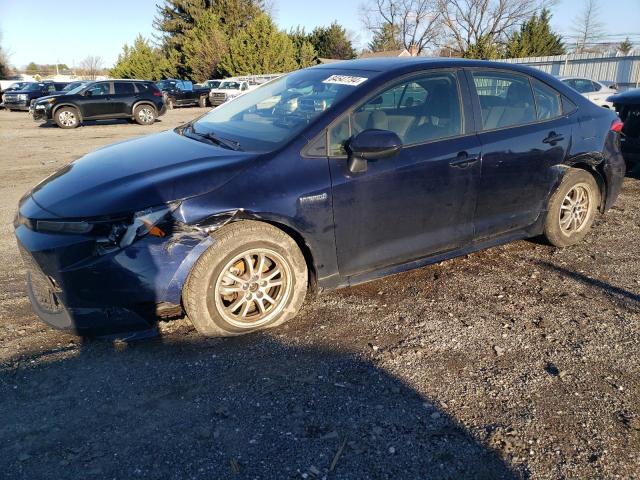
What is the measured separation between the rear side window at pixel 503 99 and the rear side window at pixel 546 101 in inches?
2.8

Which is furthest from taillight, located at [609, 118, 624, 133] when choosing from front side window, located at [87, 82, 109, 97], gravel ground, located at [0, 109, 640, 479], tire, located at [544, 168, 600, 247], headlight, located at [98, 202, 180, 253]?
front side window, located at [87, 82, 109, 97]

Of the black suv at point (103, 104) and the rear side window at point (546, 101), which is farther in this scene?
the black suv at point (103, 104)

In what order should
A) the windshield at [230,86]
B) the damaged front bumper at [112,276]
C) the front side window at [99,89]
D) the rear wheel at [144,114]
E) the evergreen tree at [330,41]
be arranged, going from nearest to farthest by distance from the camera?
1. the damaged front bumper at [112,276]
2. the front side window at [99,89]
3. the rear wheel at [144,114]
4. the windshield at [230,86]
5. the evergreen tree at [330,41]

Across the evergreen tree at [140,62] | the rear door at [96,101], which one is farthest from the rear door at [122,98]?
the evergreen tree at [140,62]

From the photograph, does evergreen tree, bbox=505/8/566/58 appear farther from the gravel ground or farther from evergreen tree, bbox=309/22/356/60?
the gravel ground

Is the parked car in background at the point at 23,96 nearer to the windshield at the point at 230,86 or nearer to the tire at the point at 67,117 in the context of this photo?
the windshield at the point at 230,86

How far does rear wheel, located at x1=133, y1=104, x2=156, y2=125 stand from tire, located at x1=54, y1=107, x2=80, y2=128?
201 cm

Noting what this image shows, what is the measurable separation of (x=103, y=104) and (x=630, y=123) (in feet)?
55.0

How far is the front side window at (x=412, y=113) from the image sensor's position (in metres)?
3.32

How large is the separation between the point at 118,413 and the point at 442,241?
243 centimetres

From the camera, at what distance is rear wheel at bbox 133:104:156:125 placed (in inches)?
738

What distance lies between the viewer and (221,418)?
96.4 inches

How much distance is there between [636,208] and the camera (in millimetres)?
6066

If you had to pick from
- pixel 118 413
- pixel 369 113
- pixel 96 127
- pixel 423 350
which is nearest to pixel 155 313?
pixel 118 413
